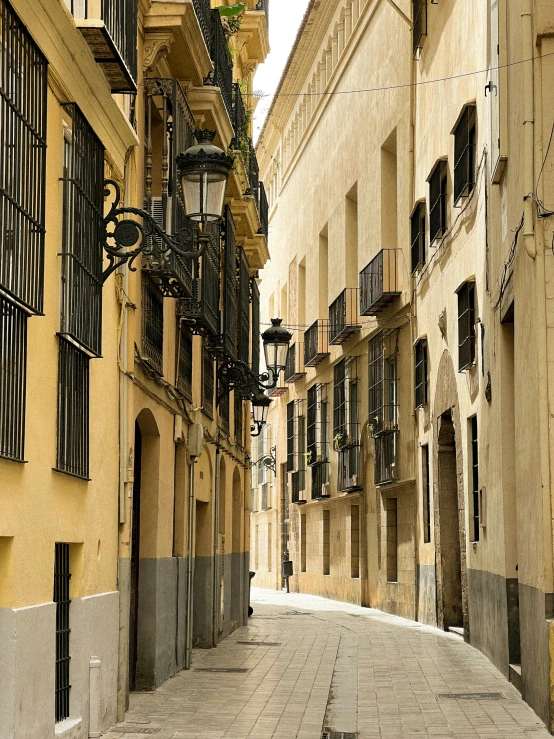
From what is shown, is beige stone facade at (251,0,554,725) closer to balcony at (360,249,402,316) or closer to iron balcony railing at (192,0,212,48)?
balcony at (360,249,402,316)

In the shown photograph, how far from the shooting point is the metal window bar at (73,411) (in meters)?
8.65

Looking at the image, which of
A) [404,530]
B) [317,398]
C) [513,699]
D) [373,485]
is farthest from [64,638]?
[317,398]

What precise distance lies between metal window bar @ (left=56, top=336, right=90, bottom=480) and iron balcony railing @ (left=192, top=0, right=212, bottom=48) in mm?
6132

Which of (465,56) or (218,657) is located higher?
(465,56)

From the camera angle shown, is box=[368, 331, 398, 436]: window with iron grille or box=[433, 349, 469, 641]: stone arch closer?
box=[433, 349, 469, 641]: stone arch

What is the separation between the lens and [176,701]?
12312mm

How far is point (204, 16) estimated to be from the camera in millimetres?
15336

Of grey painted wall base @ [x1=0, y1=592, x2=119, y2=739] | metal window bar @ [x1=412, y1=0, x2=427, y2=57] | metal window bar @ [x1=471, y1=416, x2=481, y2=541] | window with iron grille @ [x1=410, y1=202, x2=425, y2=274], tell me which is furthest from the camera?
window with iron grille @ [x1=410, y1=202, x2=425, y2=274]

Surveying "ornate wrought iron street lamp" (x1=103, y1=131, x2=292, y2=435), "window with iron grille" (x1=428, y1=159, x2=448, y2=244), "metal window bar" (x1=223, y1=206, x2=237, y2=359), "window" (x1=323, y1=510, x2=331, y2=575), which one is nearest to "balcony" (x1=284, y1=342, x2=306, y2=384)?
"window" (x1=323, y1=510, x2=331, y2=575)

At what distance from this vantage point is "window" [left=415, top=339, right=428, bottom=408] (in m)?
23.7

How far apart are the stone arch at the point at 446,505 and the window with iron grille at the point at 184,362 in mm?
5995

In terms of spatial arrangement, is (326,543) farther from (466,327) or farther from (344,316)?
(466,327)

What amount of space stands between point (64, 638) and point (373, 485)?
20.8 metres

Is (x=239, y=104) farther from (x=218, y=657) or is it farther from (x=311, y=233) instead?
(x=311, y=233)
